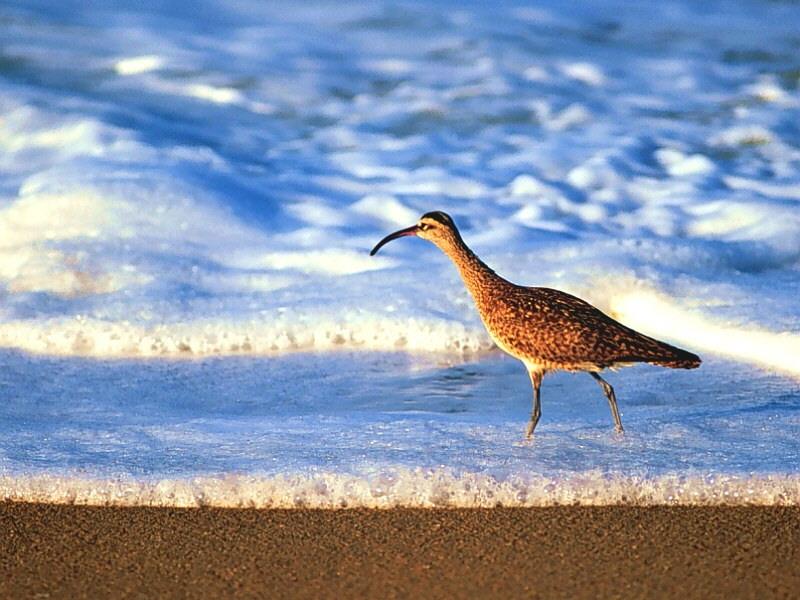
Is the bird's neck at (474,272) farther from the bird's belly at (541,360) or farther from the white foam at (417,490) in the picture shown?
the white foam at (417,490)

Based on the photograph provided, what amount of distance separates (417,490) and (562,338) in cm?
87

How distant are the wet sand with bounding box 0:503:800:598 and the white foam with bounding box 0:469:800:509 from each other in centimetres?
6

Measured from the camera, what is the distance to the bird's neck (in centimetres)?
503

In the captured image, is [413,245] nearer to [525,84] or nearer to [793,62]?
[525,84]

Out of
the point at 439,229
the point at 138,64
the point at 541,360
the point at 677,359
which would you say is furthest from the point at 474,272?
the point at 138,64

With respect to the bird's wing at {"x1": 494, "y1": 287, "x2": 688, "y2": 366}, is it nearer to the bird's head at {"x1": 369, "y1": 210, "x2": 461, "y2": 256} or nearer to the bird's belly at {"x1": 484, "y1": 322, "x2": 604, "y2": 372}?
the bird's belly at {"x1": 484, "y1": 322, "x2": 604, "y2": 372}

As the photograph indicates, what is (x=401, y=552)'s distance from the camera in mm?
3590

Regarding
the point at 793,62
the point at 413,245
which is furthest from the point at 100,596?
the point at 793,62

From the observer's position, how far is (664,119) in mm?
11469

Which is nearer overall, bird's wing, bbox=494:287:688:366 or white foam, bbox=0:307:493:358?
bird's wing, bbox=494:287:688:366

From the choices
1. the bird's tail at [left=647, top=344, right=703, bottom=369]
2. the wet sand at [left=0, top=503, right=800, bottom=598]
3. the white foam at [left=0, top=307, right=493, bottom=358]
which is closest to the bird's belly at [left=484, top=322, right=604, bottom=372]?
the bird's tail at [left=647, top=344, right=703, bottom=369]

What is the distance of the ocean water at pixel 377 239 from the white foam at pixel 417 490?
0.01 meters

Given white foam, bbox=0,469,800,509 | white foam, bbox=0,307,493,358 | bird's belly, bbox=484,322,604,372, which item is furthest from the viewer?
white foam, bbox=0,307,493,358

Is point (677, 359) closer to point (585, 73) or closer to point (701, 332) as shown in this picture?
point (701, 332)
